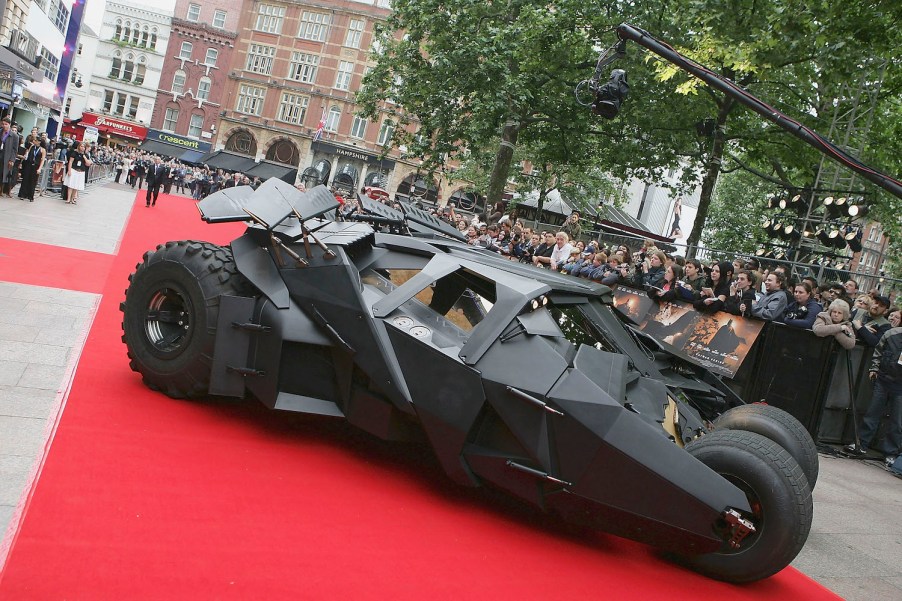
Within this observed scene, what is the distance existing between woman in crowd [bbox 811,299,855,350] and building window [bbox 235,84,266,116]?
61.0 m

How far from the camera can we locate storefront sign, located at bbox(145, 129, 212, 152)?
66.3 m

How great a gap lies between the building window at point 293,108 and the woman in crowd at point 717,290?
56.8 metres

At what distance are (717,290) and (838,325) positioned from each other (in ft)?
6.04

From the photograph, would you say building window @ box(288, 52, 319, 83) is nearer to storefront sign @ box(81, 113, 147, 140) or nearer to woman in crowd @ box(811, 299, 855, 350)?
storefront sign @ box(81, 113, 147, 140)

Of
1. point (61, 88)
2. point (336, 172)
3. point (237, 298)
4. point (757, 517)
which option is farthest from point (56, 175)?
point (336, 172)

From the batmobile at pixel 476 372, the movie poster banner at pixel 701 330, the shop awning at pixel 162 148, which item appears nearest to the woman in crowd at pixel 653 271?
the movie poster banner at pixel 701 330

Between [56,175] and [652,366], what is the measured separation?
20754 mm

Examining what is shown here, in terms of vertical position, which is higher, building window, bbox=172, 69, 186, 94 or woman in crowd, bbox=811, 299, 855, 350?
building window, bbox=172, 69, 186, 94

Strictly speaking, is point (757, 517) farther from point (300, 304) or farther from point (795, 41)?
point (795, 41)

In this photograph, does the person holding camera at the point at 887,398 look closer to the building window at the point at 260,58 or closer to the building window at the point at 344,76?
the building window at the point at 344,76

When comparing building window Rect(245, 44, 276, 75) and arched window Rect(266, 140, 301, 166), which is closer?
arched window Rect(266, 140, 301, 166)

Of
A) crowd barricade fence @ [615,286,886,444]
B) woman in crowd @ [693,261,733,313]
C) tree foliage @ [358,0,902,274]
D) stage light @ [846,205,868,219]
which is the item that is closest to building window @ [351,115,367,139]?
tree foliage @ [358,0,902,274]

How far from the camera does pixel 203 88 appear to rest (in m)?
68.3

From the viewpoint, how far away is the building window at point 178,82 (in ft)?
224
